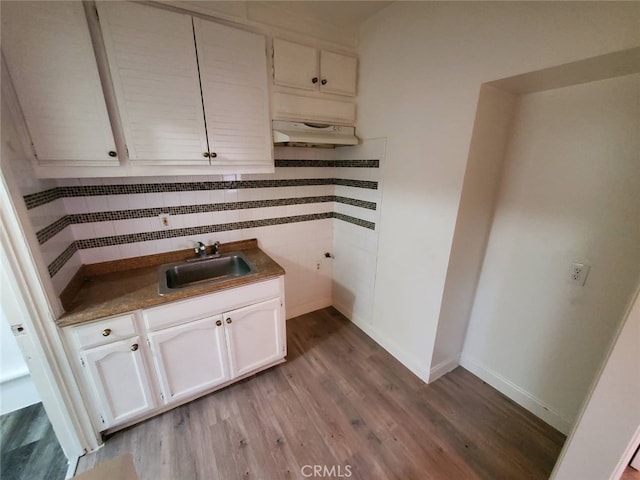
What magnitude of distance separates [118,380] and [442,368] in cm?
217

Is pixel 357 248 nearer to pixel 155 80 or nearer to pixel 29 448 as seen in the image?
pixel 155 80

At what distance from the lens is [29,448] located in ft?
4.79

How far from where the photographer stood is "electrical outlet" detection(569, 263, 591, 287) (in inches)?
54.5

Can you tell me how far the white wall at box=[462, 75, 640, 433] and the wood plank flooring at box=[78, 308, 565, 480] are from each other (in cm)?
34

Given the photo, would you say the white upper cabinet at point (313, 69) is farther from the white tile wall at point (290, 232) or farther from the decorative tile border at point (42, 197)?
the decorative tile border at point (42, 197)

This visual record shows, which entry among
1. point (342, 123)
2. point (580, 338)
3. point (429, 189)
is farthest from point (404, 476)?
point (342, 123)

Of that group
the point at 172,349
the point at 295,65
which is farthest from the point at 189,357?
the point at 295,65

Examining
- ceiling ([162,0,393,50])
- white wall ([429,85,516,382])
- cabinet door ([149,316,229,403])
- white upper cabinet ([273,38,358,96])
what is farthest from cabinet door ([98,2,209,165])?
white wall ([429,85,516,382])

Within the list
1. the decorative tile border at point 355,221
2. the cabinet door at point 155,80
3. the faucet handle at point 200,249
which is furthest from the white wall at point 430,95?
the faucet handle at point 200,249

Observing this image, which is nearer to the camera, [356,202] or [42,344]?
[42,344]

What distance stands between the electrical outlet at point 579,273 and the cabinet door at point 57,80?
2.64 metres

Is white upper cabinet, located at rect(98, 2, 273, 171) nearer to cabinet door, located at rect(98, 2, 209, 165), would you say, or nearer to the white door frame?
cabinet door, located at rect(98, 2, 209, 165)

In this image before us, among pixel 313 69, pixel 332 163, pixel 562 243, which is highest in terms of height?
pixel 313 69

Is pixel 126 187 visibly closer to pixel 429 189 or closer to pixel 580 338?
pixel 429 189
